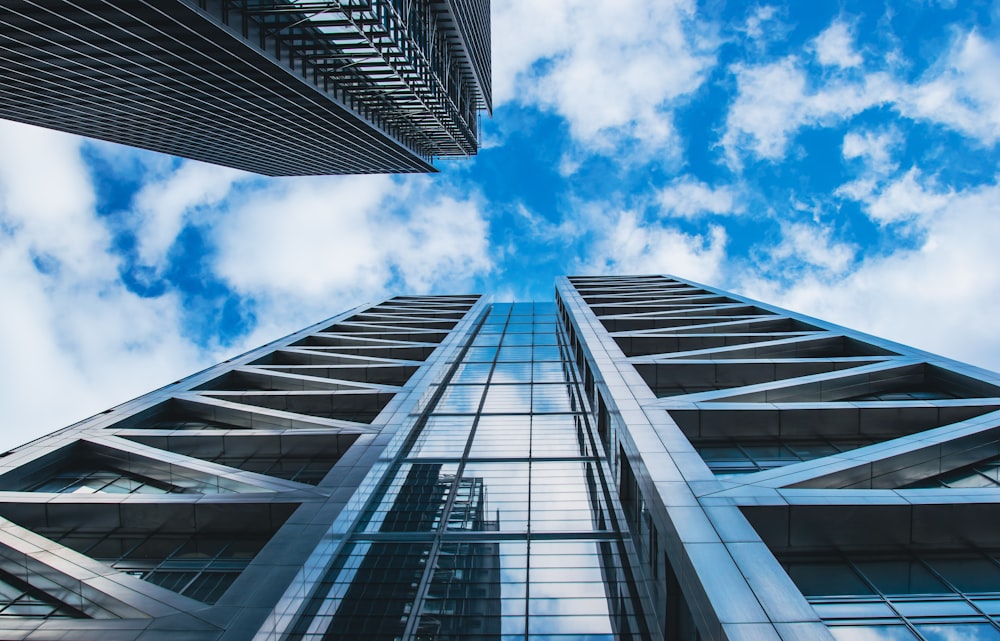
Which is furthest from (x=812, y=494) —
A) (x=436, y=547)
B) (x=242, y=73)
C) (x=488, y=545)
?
(x=242, y=73)

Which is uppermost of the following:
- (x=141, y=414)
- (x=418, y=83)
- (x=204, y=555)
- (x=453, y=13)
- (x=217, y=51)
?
(x=453, y=13)

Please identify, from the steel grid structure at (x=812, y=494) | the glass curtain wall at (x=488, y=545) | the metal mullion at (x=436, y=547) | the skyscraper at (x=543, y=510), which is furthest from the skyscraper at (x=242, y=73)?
→ the steel grid structure at (x=812, y=494)

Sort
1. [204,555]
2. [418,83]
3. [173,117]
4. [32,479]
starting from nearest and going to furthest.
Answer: [204,555], [32,479], [173,117], [418,83]

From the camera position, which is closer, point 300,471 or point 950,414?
point 950,414

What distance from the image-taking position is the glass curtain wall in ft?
39.8

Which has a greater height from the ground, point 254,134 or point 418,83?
point 418,83

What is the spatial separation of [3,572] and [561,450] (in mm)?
15605

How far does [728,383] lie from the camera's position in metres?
22.0

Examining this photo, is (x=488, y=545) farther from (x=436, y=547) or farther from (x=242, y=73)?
(x=242, y=73)

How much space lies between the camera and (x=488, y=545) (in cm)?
1490

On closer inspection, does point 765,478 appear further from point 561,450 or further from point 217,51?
point 217,51

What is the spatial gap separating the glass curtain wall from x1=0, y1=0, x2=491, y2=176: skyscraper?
83.1 feet

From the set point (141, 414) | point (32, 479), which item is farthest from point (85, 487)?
point (141, 414)

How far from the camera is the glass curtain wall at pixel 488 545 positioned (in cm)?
1214
